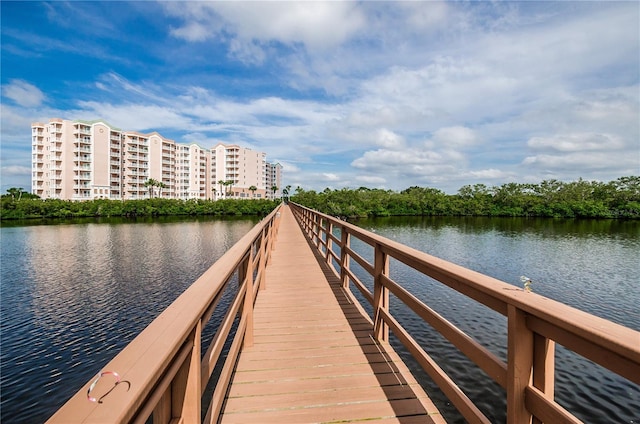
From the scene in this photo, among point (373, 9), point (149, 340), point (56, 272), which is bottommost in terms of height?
point (56, 272)

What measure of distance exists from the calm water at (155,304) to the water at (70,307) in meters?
0.04

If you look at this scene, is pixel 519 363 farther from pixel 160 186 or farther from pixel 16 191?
pixel 16 191

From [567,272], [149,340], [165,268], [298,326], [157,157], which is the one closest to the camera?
[149,340]

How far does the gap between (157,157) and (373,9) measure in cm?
7223

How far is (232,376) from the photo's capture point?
2.71 meters

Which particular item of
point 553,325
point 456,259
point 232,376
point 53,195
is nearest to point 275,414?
point 232,376

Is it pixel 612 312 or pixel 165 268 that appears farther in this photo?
pixel 165 268

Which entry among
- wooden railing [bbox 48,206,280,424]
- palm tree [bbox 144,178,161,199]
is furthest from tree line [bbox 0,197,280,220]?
wooden railing [bbox 48,206,280,424]

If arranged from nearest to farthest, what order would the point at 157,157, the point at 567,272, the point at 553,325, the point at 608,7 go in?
the point at 553,325 → the point at 608,7 → the point at 567,272 → the point at 157,157

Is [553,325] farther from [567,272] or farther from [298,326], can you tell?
[567,272]

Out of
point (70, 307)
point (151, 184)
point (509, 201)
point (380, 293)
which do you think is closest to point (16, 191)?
point (151, 184)

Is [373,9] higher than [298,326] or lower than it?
higher

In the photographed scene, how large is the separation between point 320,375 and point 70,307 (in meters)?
12.9

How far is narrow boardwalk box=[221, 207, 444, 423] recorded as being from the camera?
7.36 feet
